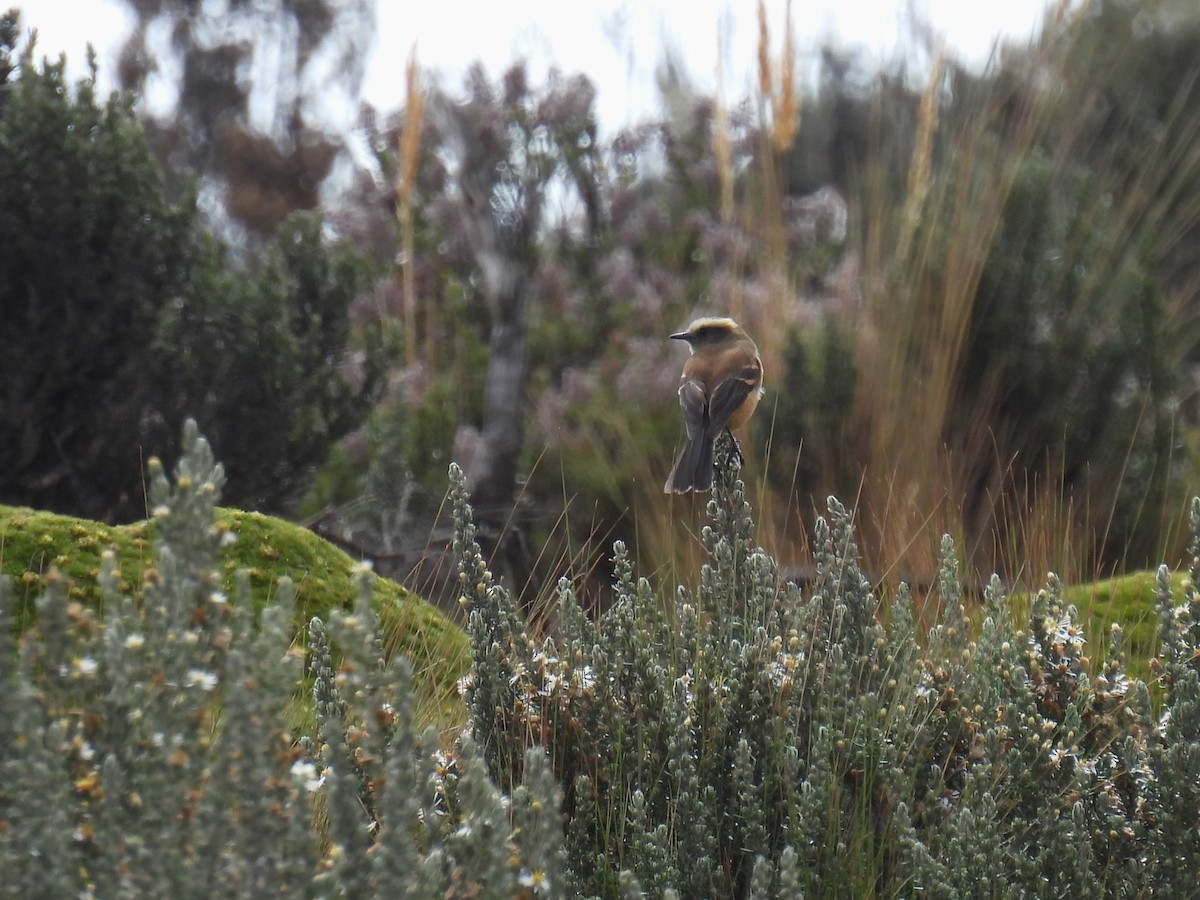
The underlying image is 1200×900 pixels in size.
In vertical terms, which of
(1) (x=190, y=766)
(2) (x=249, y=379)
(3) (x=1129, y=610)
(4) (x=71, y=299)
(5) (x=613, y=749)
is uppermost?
(1) (x=190, y=766)

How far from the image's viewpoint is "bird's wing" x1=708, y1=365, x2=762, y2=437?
139 inches

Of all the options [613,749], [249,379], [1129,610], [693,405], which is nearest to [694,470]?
[693,405]

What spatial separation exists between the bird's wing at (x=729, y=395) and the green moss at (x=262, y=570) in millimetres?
836

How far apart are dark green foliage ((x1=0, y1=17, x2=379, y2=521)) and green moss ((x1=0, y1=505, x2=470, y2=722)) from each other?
3.32 feet

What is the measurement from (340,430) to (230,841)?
4.38 metres

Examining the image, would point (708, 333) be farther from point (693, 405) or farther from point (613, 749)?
point (613, 749)

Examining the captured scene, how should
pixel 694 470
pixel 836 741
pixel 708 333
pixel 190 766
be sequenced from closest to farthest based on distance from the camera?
pixel 190 766 → pixel 836 741 → pixel 694 470 → pixel 708 333

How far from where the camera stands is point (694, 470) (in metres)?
3.30

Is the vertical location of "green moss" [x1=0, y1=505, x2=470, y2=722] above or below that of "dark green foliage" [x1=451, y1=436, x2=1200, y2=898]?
below

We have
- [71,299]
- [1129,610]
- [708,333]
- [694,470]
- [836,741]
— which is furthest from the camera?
[71,299]

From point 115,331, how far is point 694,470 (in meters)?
2.59

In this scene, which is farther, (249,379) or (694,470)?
(249,379)

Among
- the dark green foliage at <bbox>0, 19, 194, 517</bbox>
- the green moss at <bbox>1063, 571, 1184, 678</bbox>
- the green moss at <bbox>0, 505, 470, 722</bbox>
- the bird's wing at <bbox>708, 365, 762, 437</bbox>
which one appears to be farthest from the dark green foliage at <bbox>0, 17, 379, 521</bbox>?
the green moss at <bbox>1063, 571, 1184, 678</bbox>

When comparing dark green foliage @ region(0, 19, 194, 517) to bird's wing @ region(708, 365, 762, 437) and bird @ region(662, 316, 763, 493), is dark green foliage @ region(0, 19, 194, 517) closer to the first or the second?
Result: bird @ region(662, 316, 763, 493)
